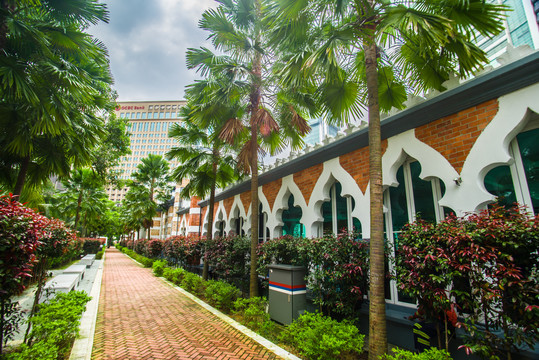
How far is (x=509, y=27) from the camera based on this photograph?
1204cm

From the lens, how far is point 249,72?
23.5ft

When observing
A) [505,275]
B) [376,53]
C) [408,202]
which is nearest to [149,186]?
[408,202]

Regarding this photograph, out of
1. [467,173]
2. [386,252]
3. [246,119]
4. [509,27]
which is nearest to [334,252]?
[386,252]

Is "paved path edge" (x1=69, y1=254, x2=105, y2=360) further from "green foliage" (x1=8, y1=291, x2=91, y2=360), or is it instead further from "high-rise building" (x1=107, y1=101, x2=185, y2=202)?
"high-rise building" (x1=107, y1=101, x2=185, y2=202)

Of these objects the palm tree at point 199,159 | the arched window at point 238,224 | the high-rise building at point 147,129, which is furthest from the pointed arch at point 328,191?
the high-rise building at point 147,129

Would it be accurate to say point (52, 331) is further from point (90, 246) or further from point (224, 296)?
point (90, 246)

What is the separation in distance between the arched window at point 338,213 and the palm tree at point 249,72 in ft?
6.70

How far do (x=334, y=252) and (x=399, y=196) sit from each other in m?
2.25

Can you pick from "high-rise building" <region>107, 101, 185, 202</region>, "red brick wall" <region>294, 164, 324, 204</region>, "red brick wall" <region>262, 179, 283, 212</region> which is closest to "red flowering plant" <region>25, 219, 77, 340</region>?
"red brick wall" <region>294, 164, 324, 204</region>

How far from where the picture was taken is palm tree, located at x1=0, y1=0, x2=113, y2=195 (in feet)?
18.3

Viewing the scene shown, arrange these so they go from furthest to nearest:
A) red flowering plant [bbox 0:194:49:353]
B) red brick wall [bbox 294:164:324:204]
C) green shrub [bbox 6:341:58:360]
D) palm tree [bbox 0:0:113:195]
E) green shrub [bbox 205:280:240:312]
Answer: red brick wall [bbox 294:164:324:204] → green shrub [bbox 205:280:240:312] → palm tree [bbox 0:0:113:195] → green shrub [bbox 6:341:58:360] → red flowering plant [bbox 0:194:49:353]

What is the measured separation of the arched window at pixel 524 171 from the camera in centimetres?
400

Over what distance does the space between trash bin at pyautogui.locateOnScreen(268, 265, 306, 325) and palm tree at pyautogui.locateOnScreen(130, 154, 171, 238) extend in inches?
794

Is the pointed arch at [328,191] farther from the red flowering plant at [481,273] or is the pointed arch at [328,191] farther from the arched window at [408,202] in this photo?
the red flowering plant at [481,273]
